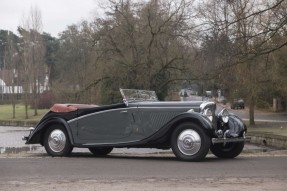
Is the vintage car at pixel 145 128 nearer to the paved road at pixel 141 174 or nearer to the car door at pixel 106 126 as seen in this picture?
the car door at pixel 106 126

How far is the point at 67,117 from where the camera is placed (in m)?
13.3

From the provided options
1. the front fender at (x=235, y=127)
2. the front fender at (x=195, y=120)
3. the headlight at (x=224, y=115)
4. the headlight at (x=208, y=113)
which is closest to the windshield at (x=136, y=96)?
the front fender at (x=195, y=120)

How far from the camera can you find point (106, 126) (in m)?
12.8

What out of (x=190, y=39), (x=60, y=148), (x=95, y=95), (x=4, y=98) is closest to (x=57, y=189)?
(x=60, y=148)

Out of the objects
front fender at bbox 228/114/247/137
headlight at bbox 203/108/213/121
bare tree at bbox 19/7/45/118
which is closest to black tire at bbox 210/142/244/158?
front fender at bbox 228/114/247/137

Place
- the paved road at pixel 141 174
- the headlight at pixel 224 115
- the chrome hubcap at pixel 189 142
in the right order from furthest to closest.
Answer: the headlight at pixel 224 115
the chrome hubcap at pixel 189 142
the paved road at pixel 141 174

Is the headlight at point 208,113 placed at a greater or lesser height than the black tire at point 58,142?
greater

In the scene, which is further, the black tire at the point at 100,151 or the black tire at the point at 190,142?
the black tire at the point at 100,151

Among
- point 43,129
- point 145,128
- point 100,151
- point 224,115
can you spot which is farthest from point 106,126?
point 224,115

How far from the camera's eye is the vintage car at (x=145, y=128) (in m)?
11.7

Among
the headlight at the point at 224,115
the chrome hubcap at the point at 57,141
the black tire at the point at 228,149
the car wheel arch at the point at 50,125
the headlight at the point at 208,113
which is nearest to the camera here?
the headlight at the point at 208,113

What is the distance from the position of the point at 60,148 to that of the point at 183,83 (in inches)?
1166

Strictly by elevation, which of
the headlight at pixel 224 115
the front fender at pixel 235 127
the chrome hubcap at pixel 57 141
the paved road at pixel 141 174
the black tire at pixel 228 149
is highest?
the headlight at pixel 224 115

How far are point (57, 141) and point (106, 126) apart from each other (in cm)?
140
